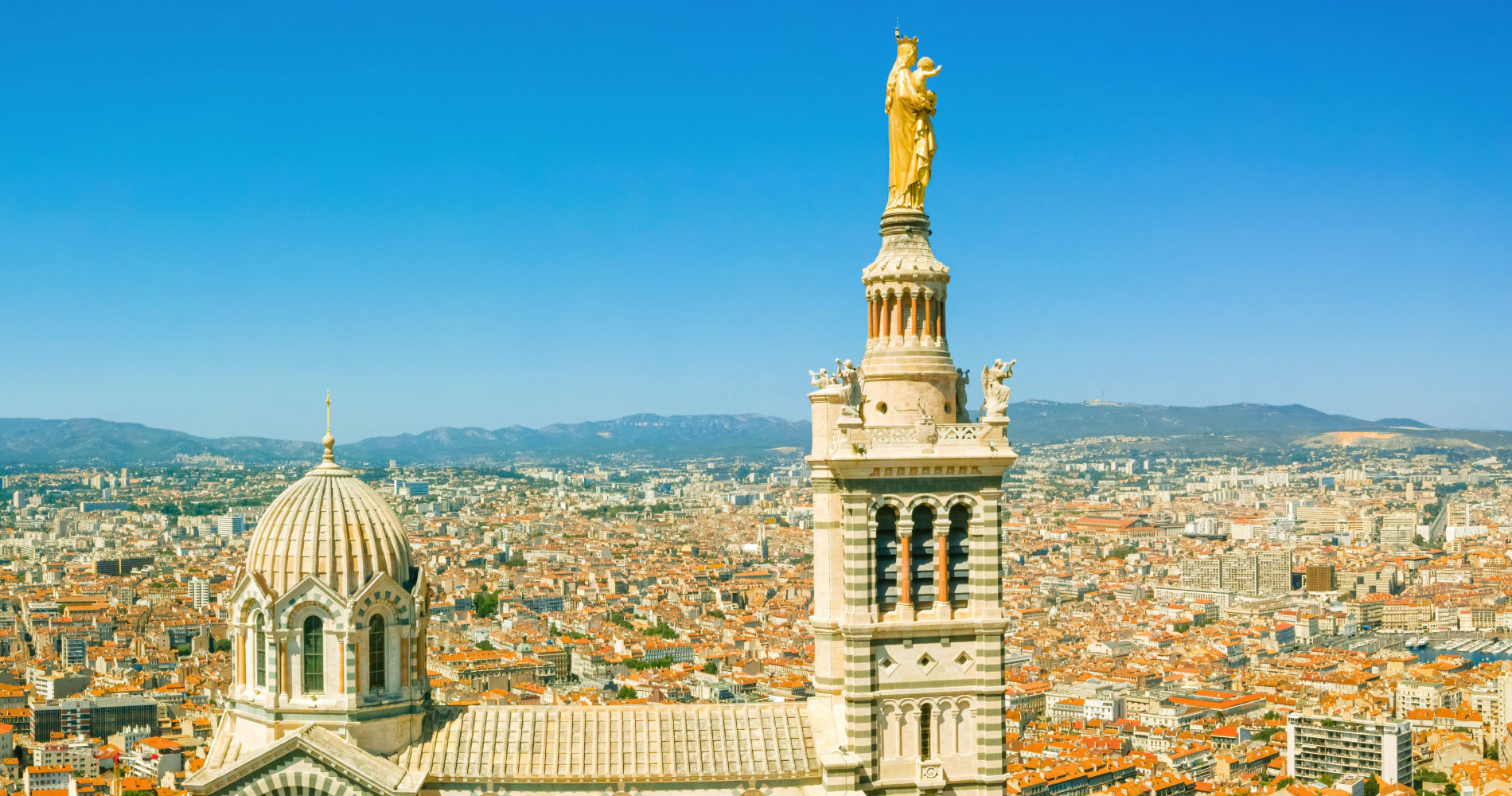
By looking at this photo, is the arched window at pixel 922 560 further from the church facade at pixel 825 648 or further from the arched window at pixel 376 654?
the arched window at pixel 376 654

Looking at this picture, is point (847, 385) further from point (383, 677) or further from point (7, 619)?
point (7, 619)

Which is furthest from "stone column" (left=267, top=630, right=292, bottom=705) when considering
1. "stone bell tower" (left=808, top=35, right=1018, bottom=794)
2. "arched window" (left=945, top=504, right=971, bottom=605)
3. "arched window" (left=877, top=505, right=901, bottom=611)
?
"arched window" (left=945, top=504, right=971, bottom=605)

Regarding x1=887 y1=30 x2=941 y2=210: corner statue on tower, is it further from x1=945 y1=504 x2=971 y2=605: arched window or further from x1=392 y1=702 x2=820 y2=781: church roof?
x1=392 y1=702 x2=820 y2=781: church roof

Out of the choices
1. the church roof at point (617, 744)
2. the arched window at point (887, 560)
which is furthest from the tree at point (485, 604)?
the arched window at point (887, 560)

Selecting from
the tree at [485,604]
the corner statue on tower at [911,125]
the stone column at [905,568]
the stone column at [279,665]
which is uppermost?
the corner statue on tower at [911,125]

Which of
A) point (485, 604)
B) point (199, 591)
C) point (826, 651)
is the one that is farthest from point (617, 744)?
point (199, 591)

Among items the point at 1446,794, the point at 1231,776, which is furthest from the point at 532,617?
the point at 1446,794
